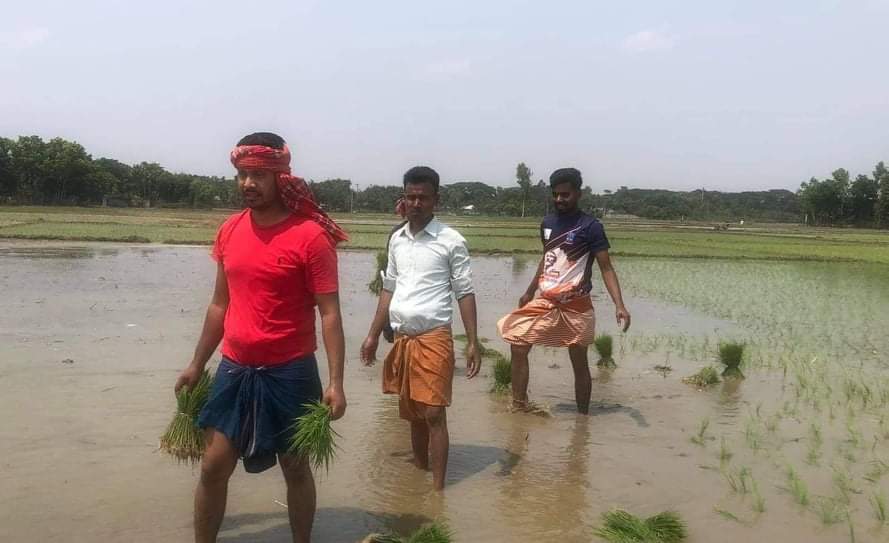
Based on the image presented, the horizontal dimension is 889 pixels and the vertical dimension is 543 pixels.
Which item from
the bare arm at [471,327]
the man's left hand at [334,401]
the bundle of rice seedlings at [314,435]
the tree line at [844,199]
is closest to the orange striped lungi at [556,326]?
the bare arm at [471,327]

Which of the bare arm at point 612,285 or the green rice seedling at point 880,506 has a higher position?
the bare arm at point 612,285

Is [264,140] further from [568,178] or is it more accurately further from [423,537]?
[568,178]

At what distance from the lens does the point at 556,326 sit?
533 cm

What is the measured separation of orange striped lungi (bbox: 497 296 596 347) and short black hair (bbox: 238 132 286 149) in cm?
265

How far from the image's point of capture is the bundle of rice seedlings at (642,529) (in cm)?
332

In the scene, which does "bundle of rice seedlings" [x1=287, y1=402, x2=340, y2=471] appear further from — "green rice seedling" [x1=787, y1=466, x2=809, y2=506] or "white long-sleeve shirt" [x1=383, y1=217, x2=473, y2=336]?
→ "green rice seedling" [x1=787, y1=466, x2=809, y2=506]

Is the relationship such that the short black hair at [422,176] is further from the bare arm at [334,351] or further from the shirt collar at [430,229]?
the bare arm at [334,351]

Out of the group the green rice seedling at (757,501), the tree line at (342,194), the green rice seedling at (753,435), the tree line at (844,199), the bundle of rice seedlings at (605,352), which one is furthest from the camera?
the tree line at (844,199)

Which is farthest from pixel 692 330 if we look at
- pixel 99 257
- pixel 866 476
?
pixel 99 257

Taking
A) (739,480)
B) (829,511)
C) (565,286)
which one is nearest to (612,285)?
(565,286)

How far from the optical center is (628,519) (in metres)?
3.42

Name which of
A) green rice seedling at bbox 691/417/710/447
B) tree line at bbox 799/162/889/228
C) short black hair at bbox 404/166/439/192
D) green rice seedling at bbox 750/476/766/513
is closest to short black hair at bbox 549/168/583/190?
short black hair at bbox 404/166/439/192

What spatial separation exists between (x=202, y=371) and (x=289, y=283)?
0.65 meters

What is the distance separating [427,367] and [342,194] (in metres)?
78.3
